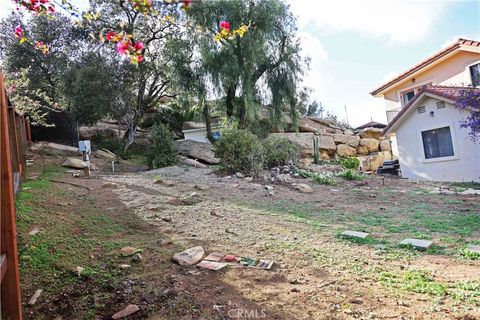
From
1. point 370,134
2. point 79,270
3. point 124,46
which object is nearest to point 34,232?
point 79,270

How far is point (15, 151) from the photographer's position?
5309 millimetres

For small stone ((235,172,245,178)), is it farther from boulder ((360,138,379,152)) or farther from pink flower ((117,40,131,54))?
boulder ((360,138,379,152))

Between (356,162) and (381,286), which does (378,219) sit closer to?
(381,286)

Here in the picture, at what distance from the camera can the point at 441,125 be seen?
11141 millimetres

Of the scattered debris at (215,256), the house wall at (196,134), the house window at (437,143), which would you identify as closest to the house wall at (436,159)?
the house window at (437,143)

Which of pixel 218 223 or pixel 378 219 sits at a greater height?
pixel 218 223

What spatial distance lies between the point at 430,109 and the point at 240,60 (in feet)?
24.8

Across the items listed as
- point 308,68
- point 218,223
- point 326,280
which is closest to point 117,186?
point 218,223

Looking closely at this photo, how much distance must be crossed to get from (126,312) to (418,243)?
3.19 m

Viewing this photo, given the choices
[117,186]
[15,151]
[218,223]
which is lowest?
[218,223]

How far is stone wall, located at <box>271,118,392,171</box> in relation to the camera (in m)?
17.0

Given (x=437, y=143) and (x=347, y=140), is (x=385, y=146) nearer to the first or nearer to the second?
(x=347, y=140)

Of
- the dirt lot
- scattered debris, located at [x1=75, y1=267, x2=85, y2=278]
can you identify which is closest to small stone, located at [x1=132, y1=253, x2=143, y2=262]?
the dirt lot

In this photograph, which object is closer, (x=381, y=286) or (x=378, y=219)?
(x=381, y=286)
